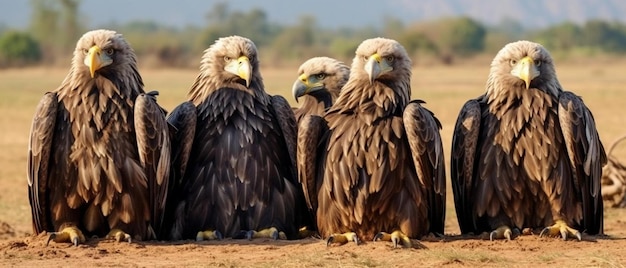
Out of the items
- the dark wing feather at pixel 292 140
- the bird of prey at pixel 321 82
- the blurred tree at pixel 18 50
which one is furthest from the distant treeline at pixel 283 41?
the dark wing feather at pixel 292 140

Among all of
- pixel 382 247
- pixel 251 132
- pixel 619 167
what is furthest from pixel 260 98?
pixel 619 167

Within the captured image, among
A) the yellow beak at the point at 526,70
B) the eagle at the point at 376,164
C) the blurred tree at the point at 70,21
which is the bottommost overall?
the eagle at the point at 376,164

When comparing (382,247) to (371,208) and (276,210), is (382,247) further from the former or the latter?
(276,210)

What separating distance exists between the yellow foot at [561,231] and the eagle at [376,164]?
2.79ft

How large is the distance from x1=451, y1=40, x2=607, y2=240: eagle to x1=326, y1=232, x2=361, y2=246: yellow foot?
103 cm

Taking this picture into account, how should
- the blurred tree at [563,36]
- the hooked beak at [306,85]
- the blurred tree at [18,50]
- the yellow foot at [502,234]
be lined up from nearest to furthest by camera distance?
the yellow foot at [502,234], the hooked beak at [306,85], the blurred tree at [18,50], the blurred tree at [563,36]

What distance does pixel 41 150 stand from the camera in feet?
32.0

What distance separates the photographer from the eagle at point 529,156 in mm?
10047

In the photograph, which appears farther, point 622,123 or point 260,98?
point 622,123

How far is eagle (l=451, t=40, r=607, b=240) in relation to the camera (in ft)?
33.0

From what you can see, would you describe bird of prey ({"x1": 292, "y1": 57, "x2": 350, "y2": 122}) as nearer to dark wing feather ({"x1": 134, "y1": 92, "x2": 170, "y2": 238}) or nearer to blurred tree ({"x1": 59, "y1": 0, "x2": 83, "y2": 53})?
dark wing feather ({"x1": 134, "y1": 92, "x2": 170, "y2": 238})

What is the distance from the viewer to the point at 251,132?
10336 mm

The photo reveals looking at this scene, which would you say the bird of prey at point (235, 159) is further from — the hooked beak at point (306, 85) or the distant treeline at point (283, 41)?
the distant treeline at point (283, 41)

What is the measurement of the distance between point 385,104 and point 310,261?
1606mm
